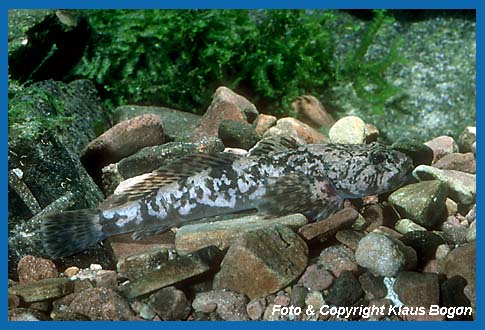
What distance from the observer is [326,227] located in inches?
137

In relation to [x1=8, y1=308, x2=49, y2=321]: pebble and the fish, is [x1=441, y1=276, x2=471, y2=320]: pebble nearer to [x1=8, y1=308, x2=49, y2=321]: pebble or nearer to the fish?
the fish

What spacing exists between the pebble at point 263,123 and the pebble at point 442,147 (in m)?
1.39

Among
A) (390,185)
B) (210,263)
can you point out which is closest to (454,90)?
(390,185)

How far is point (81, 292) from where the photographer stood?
3.39m

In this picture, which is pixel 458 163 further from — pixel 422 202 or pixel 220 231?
pixel 220 231

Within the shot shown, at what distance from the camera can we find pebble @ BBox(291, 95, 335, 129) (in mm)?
4738

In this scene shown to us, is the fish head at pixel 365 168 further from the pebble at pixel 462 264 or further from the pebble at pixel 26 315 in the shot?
the pebble at pixel 26 315

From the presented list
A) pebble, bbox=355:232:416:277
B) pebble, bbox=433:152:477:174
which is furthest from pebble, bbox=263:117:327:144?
pebble, bbox=355:232:416:277

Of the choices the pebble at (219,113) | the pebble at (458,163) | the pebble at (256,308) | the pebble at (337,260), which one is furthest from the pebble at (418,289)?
the pebble at (219,113)

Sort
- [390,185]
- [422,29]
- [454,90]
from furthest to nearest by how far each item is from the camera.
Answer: [422,29]
[454,90]
[390,185]

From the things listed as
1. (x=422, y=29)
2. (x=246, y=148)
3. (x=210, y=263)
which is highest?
(x=422, y=29)

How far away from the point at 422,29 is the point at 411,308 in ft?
15.4

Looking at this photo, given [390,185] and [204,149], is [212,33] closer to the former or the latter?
[204,149]

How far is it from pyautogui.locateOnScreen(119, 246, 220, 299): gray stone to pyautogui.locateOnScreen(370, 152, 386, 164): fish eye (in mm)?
1588
